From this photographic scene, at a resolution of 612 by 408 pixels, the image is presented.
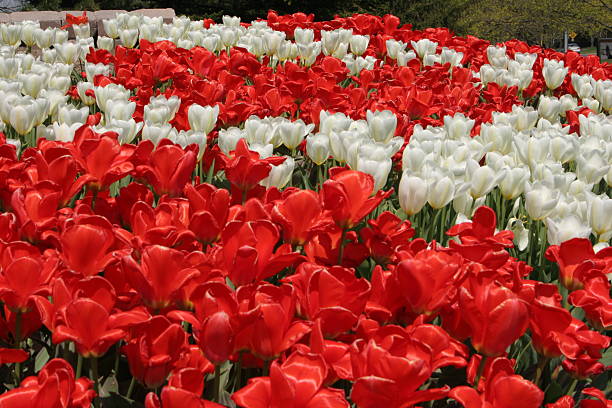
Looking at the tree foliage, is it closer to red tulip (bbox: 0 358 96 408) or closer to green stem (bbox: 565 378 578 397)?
green stem (bbox: 565 378 578 397)

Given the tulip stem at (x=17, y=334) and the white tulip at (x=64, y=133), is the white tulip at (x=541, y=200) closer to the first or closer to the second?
the tulip stem at (x=17, y=334)

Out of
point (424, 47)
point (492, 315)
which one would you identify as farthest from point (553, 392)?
point (424, 47)

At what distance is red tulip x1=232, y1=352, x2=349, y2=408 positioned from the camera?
1.17 meters

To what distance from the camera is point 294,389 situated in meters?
1.18

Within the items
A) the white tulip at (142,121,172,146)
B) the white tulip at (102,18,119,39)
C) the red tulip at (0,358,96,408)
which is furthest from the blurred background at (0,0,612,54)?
the red tulip at (0,358,96,408)

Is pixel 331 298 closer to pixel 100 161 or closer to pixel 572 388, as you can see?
pixel 572 388

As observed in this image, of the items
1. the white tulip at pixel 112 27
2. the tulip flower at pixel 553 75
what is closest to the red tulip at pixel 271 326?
the tulip flower at pixel 553 75

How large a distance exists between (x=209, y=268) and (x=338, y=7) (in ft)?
48.6

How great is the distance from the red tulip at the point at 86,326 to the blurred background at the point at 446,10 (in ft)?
42.5

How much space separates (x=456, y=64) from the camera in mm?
5617

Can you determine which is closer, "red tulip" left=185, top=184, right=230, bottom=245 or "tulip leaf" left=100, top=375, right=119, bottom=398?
"tulip leaf" left=100, top=375, right=119, bottom=398

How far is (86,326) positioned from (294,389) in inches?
16.7

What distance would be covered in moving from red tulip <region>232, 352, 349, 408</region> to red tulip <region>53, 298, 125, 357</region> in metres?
0.29

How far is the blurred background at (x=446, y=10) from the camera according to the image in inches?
619
